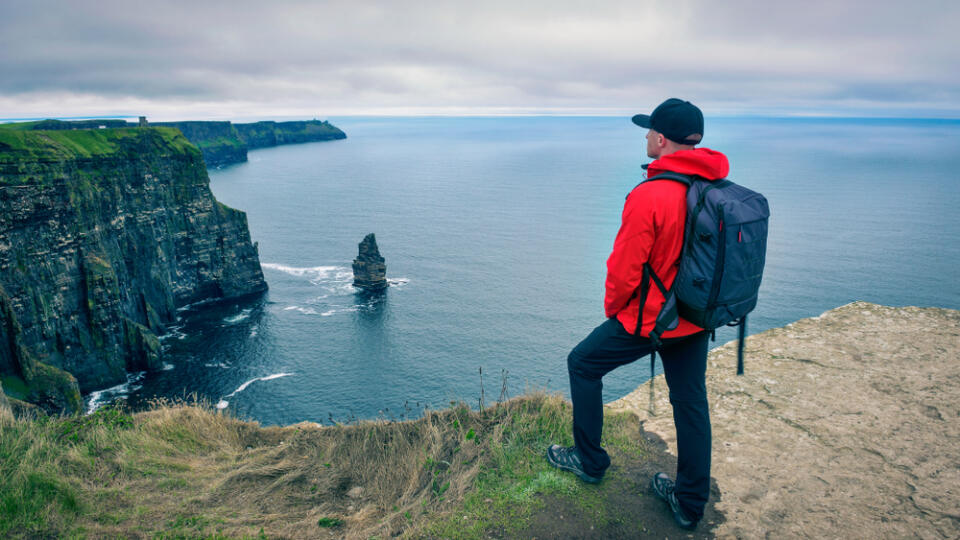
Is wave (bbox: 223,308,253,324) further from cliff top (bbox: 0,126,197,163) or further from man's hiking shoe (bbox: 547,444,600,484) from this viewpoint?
man's hiking shoe (bbox: 547,444,600,484)

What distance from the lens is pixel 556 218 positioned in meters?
102

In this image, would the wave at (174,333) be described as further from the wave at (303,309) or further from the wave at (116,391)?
the wave at (303,309)

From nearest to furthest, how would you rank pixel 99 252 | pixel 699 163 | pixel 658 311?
pixel 699 163 → pixel 658 311 → pixel 99 252

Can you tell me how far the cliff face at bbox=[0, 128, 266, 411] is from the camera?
38219 mm

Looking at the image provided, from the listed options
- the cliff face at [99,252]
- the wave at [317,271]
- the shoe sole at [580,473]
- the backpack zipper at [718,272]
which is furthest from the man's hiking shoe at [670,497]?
the wave at [317,271]

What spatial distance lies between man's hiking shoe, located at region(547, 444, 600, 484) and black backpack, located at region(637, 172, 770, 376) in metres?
2.17

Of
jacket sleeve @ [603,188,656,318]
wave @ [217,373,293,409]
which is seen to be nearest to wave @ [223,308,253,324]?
wave @ [217,373,293,409]

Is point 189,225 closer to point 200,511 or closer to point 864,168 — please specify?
point 200,511

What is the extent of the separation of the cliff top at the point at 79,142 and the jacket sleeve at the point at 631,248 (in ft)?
164

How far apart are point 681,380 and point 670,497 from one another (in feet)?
→ 4.56

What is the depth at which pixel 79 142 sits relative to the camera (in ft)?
169

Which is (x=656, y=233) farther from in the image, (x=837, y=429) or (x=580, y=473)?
(x=837, y=429)

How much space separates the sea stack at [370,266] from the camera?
6500 cm

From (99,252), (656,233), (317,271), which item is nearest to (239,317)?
(317,271)
